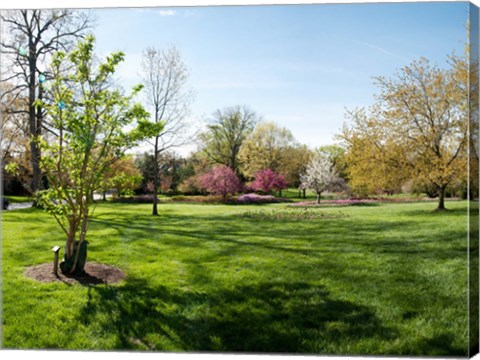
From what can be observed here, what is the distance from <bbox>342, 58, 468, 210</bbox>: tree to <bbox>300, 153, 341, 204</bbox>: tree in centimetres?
23

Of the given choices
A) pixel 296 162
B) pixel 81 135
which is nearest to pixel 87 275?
pixel 81 135

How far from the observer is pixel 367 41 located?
4.28m

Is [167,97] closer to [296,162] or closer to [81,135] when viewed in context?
[81,135]

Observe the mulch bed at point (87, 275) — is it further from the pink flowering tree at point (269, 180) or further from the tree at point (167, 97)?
the pink flowering tree at point (269, 180)

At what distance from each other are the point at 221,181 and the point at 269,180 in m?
0.51

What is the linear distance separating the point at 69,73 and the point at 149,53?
2.89 feet

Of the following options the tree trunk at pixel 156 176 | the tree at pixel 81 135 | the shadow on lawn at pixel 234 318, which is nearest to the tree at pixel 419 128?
the shadow on lawn at pixel 234 318

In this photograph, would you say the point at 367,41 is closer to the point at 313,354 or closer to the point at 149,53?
the point at 149,53

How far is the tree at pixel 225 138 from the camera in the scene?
455cm

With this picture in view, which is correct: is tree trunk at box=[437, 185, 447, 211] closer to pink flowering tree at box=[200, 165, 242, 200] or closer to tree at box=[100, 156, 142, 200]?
pink flowering tree at box=[200, 165, 242, 200]

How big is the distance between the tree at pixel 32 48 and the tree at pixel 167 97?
0.94 meters

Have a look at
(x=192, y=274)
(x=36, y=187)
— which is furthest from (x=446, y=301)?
(x=36, y=187)

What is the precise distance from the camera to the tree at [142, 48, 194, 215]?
4609 millimetres

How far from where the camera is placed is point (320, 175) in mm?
4516
